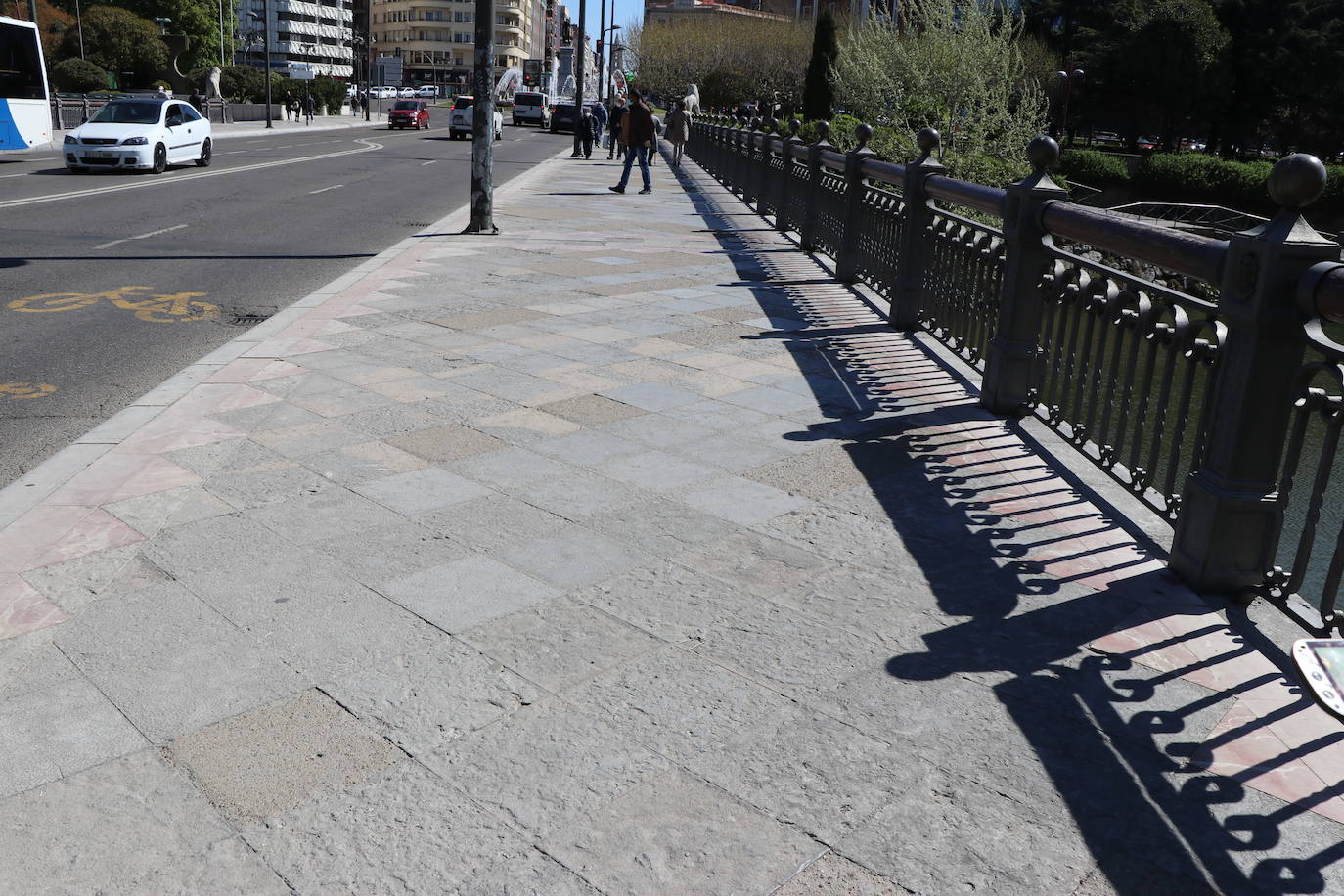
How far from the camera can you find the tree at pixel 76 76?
59.0 metres

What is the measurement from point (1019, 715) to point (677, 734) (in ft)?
2.95

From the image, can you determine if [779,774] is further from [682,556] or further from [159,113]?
[159,113]

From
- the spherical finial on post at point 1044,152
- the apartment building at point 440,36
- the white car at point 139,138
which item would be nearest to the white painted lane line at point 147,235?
the white car at point 139,138

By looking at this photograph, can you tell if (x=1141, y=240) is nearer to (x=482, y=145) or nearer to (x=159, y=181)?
(x=482, y=145)

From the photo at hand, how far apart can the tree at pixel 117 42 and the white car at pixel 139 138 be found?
5257 cm

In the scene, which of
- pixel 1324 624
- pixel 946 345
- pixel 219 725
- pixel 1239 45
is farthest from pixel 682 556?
pixel 1239 45

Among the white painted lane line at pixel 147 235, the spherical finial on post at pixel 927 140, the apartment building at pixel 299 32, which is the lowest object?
the white painted lane line at pixel 147 235

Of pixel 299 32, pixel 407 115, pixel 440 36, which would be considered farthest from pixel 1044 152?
pixel 440 36

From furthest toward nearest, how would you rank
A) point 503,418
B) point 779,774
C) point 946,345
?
1. point 946,345
2. point 503,418
3. point 779,774

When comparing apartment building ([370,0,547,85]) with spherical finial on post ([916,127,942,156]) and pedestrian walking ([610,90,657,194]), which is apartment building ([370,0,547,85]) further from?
spherical finial on post ([916,127,942,156])

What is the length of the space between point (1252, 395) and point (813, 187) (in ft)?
31.2

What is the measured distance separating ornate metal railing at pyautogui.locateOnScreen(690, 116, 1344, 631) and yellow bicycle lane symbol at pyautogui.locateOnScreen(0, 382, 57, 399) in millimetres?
5187

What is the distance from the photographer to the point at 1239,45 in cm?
5503

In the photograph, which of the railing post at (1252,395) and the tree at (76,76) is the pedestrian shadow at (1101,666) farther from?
the tree at (76,76)
